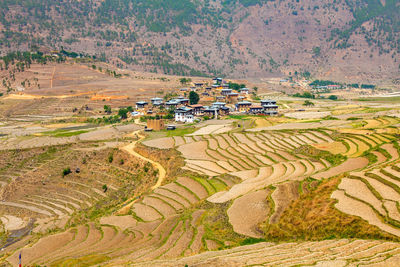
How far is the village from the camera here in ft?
247

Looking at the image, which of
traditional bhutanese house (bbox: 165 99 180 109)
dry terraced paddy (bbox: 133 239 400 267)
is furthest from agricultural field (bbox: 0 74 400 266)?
traditional bhutanese house (bbox: 165 99 180 109)

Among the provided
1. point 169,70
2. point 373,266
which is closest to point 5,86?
point 169,70

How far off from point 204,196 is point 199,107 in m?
48.6

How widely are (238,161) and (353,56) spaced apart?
18125 cm

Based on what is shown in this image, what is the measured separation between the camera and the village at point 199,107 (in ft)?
247

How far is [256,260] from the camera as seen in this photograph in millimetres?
17141

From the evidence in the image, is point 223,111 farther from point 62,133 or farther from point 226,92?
point 62,133

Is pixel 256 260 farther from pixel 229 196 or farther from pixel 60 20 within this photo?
pixel 60 20

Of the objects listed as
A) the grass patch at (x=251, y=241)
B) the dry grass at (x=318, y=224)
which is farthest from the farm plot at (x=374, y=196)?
the grass patch at (x=251, y=241)

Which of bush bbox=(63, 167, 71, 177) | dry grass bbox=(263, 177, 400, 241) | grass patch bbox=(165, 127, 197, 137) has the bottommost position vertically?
bush bbox=(63, 167, 71, 177)

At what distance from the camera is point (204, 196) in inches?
1267

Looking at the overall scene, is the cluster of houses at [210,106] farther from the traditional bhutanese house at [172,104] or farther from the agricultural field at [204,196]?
the agricultural field at [204,196]

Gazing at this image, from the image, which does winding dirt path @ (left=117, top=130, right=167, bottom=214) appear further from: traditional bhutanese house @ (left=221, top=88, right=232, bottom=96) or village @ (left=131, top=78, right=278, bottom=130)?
traditional bhutanese house @ (left=221, top=88, right=232, bottom=96)

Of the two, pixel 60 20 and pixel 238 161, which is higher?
pixel 60 20
